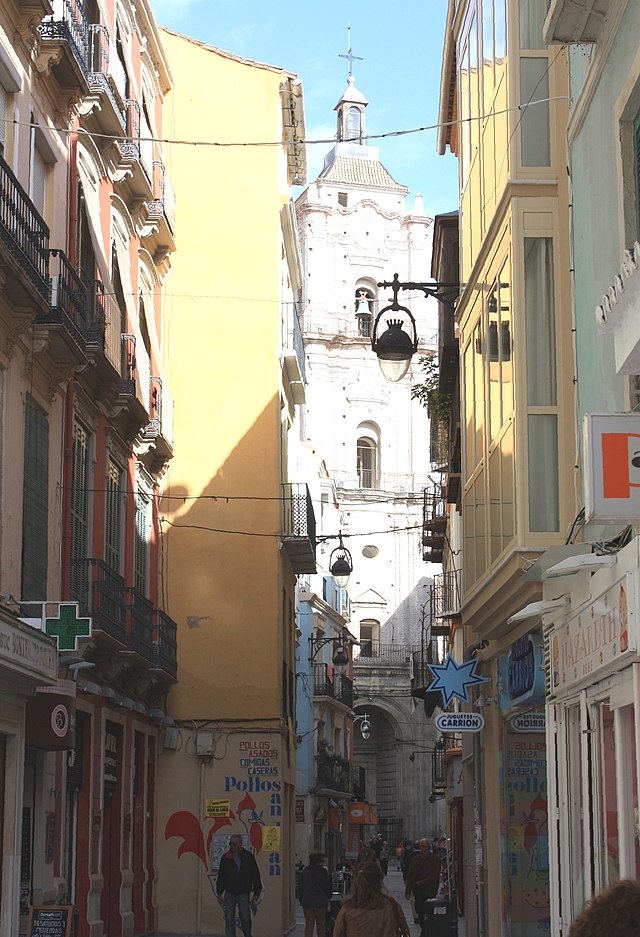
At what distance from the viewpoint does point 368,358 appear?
75000 mm

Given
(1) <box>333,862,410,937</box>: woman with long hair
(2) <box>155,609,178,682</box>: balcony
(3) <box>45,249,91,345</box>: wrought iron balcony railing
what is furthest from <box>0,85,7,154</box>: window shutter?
(2) <box>155,609,178,682</box>: balcony

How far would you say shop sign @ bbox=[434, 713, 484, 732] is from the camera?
1673cm

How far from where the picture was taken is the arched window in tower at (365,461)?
75.9 meters

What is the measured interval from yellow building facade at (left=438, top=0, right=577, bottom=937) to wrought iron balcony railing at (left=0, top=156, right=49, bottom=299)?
13.9 feet

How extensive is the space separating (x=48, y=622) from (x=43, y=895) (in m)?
3.18

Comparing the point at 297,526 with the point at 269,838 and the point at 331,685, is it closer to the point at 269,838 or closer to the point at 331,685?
the point at 269,838

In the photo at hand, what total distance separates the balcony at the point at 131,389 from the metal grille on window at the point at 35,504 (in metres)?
3.69

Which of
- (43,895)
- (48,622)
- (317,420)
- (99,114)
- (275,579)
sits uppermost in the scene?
(317,420)

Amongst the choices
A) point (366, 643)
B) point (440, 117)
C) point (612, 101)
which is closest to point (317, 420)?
point (366, 643)

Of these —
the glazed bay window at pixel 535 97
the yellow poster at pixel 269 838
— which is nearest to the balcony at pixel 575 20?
the glazed bay window at pixel 535 97

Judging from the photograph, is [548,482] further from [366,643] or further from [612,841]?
A: [366,643]

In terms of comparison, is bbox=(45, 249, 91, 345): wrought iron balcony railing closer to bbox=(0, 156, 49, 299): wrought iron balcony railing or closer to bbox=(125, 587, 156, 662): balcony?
bbox=(0, 156, 49, 299): wrought iron balcony railing

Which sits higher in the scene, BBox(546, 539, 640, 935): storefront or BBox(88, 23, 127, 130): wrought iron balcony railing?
BBox(88, 23, 127, 130): wrought iron balcony railing

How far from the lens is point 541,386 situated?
12.8 metres
